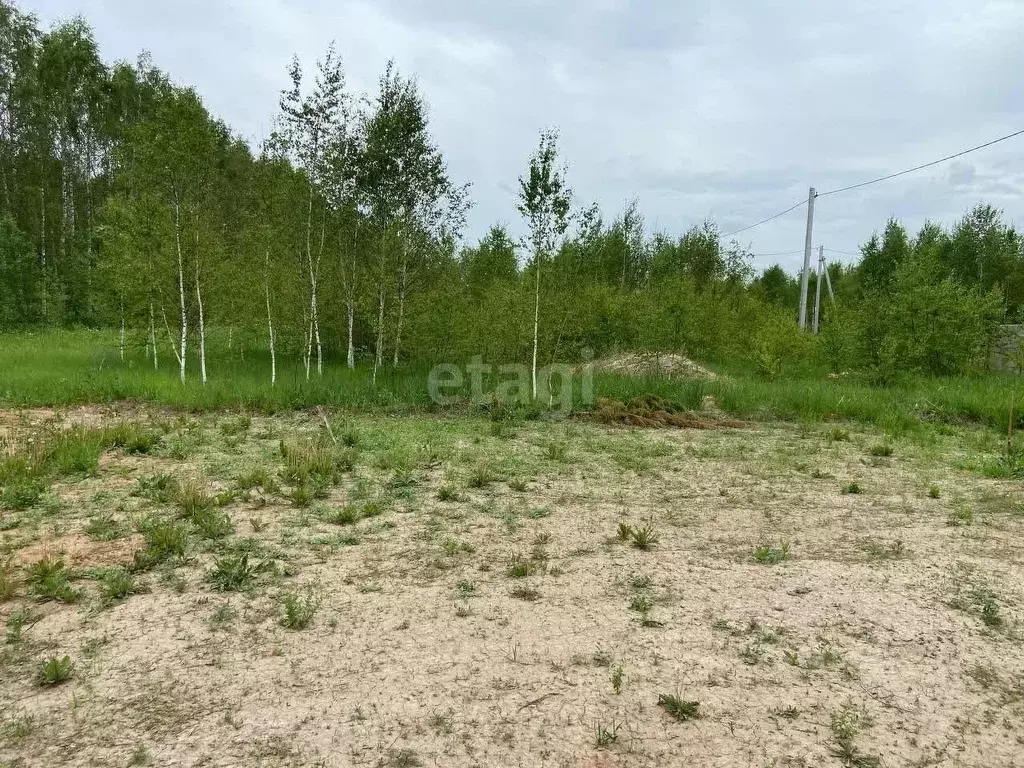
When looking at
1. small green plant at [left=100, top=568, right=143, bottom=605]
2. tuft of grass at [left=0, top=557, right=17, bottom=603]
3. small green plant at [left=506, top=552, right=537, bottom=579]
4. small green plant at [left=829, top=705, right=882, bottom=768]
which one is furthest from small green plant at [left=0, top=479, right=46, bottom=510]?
small green plant at [left=829, top=705, right=882, bottom=768]

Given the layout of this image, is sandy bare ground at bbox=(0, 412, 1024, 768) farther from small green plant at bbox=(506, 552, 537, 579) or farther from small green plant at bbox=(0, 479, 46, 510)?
small green plant at bbox=(0, 479, 46, 510)

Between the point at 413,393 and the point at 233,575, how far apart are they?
28.8ft

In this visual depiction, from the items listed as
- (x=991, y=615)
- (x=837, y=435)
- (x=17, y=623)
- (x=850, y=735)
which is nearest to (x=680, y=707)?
(x=850, y=735)

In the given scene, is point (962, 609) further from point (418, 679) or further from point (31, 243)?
point (31, 243)

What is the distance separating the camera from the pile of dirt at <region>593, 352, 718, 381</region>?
16.5 m

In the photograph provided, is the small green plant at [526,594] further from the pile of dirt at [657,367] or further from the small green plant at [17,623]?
the pile of dirt at [657,367]

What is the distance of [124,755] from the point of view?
8.51 ft

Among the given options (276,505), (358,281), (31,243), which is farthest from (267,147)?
(31,243)

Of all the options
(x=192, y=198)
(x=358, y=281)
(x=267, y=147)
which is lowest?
(x=358, y=281)

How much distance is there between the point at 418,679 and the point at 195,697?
1.03 m

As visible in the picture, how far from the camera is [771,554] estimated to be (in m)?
4.96

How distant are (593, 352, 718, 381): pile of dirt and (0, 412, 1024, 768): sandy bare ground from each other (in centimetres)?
972

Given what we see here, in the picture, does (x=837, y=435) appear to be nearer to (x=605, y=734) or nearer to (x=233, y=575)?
(x=605, y=734)

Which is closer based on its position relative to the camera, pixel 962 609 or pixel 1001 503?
pixel 962 609
